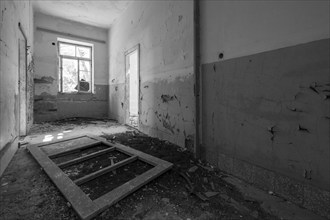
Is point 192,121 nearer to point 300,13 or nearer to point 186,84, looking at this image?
point 186,84

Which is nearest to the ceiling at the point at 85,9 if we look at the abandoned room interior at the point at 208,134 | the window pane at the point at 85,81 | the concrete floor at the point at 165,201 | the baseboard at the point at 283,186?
the window pane at the point at 85,81

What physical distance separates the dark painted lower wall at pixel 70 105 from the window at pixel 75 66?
0.29 metres

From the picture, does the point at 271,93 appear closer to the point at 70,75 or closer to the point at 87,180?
the point at 87,180

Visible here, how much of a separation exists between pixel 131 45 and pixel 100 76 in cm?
264

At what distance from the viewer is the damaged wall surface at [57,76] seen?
18.9ft

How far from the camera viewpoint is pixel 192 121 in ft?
8.88

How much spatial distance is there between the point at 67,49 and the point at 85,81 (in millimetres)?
1244

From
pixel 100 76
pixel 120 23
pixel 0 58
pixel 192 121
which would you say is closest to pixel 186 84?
pixel 192 121

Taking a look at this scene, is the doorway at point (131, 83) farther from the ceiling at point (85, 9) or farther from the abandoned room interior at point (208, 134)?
the ceiling at point (85, 9)

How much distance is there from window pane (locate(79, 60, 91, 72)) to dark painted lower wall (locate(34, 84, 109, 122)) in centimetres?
75

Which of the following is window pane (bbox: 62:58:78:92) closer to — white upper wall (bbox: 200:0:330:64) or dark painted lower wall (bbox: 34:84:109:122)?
dark painted lower wall (bbox: 34:84:109:122)

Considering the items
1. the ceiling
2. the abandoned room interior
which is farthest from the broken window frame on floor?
the ceiling

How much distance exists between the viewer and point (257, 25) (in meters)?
1.80

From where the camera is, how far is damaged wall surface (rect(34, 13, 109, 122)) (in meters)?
5.75
